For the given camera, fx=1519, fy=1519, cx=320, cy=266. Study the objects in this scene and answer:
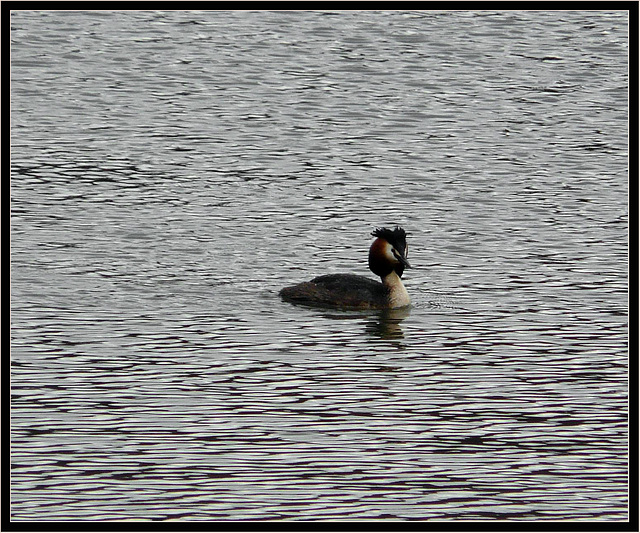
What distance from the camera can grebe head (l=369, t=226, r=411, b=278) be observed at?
21.1 meters

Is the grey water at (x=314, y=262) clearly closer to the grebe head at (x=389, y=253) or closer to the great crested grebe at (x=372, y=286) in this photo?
the great crested grebe at (x=372, y=286)

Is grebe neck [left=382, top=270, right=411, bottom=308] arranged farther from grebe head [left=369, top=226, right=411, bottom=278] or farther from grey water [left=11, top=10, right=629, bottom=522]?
grey water [left=11, top=10, right=629, bottom=522]

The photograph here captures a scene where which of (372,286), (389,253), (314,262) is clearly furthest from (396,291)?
(314,262)

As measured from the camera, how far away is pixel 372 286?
20734mm

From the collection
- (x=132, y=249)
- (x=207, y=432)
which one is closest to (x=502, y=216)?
(x=132, y=249)

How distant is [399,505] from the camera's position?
12.6 meters

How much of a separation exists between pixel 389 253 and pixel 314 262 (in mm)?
1600

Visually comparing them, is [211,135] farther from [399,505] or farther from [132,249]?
[399,505]

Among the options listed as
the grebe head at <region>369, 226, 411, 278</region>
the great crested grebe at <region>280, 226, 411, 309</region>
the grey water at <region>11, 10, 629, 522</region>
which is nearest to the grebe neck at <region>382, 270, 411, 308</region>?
the great crested grebe at <region>280, 226, 411, 309</region>

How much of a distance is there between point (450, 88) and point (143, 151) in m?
8.02

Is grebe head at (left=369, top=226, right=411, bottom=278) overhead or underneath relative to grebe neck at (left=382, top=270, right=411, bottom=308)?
overhead

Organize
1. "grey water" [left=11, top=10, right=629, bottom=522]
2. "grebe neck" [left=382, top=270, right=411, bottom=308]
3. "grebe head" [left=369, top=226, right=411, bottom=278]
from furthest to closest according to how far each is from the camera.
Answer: "grebe head" [left=369, top=226, right=411, bottom=278] < "grebe neck" [left=382, top=270, right=411, bottom=308] < "grey water" [left=11, top=10, right=629, bottom=522]

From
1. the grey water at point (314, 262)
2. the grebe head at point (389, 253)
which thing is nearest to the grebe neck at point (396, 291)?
the grebe head at point (389, 253)

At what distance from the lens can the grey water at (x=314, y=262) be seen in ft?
44.2
